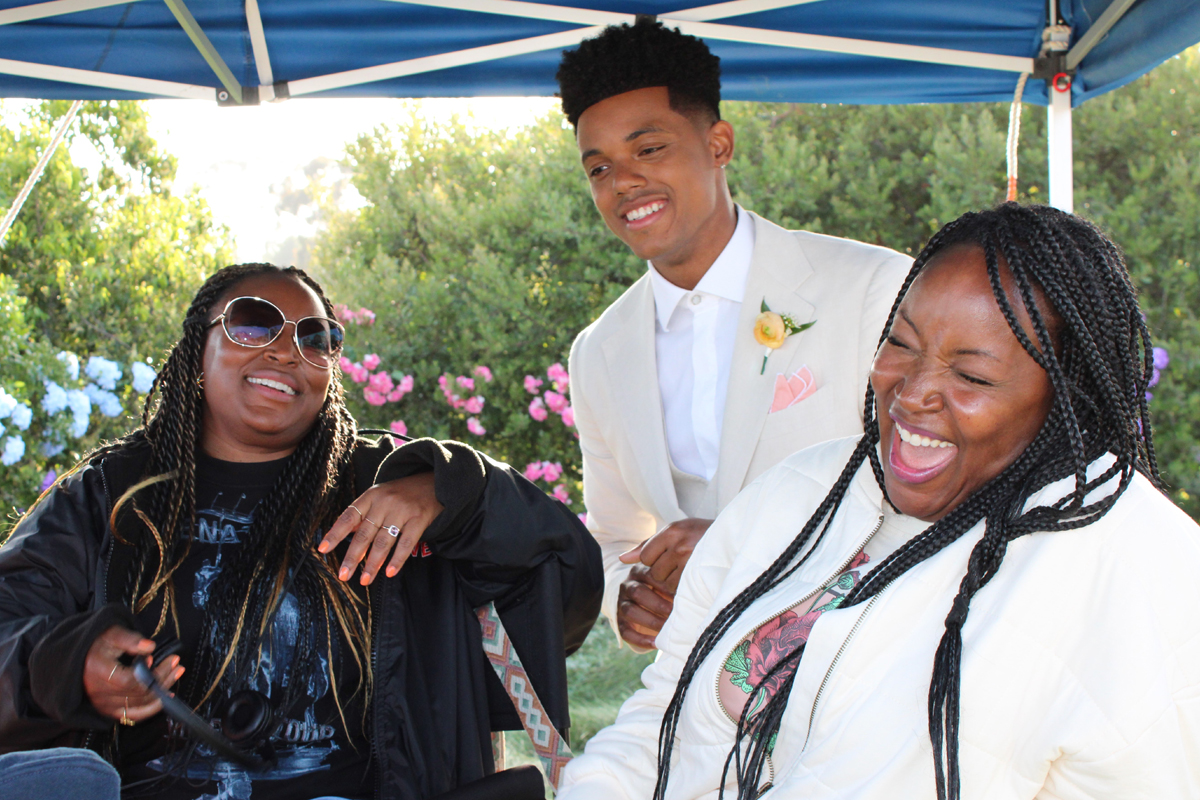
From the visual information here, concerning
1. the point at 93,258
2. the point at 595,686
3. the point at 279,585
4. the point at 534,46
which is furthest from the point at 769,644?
the point at 93,258

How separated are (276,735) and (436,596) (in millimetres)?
497

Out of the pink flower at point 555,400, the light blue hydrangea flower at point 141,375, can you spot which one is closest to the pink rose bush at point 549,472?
the pink flower at point 555,400

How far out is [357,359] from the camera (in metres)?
7.24

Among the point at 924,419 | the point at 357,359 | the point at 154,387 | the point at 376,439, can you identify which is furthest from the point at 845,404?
the point at 357,359

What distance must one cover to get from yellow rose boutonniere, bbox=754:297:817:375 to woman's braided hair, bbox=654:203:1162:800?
102 centimetres

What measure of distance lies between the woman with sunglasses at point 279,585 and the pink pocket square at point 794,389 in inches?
25.9

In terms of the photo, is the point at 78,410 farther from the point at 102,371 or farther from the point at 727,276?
the point at 727,276

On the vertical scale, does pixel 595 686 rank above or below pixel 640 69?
below

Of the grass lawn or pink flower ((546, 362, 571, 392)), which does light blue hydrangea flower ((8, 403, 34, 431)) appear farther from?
pink flower ((546, 362, 571, 392))

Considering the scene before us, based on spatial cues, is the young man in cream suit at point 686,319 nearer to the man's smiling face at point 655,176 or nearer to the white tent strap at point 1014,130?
the man's smiling face at point 655,176

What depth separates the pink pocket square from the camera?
2869mm

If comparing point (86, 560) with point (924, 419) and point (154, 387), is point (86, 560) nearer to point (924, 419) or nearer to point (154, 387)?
point (154, 387)

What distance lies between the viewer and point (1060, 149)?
134 inches

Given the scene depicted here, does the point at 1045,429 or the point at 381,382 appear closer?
the point at 1045,429
